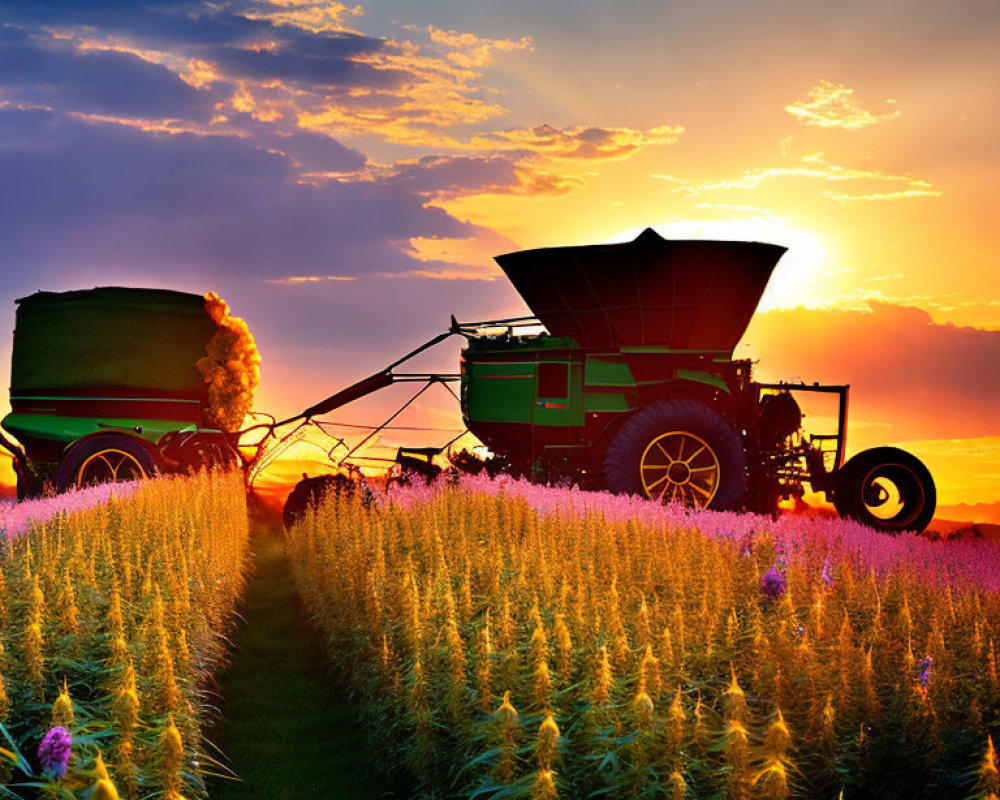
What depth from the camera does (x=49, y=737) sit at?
3.69m

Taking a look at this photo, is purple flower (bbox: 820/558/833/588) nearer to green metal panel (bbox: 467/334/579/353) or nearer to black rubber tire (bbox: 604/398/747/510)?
black rubber tire (bbox: 604/398/747/510)

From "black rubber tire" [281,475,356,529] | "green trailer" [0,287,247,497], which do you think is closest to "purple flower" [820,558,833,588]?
"black rubber tire" [281,475,356,529]

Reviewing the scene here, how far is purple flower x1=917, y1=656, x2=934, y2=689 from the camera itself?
15.7 feet

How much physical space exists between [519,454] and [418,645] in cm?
741

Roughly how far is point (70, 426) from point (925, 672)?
41.5 ft

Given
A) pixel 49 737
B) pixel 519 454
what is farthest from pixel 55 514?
pixel 49 737

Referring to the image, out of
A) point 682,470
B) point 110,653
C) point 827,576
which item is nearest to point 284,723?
point 110,653

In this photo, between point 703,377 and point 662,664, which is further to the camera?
point 703,377

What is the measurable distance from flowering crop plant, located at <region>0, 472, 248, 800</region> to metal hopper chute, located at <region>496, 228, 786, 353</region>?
18.1 ft

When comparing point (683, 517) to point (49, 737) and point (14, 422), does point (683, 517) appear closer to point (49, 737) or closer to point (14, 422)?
point (49, 737)

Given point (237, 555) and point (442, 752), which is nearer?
point (442, 752)

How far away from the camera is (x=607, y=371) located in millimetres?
12055

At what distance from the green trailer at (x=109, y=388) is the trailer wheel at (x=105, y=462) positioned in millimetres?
15

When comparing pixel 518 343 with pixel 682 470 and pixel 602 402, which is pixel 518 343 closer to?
pixel 602 402
